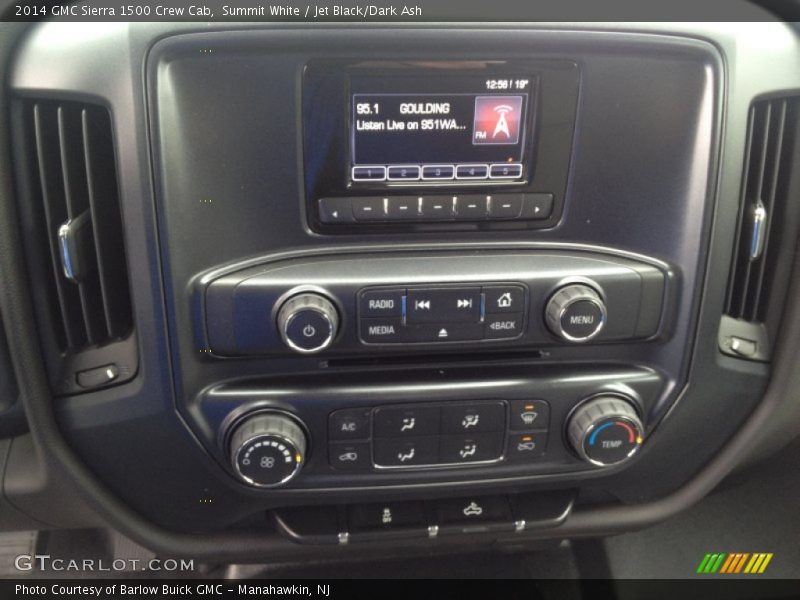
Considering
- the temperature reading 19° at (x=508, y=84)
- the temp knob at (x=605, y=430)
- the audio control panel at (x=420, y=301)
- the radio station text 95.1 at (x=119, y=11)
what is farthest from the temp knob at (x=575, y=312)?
the radio station text 95.1 at (x=119, y=11)

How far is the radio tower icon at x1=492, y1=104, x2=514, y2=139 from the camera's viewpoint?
68cm

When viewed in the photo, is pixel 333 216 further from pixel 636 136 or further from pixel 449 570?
pixel 449 570

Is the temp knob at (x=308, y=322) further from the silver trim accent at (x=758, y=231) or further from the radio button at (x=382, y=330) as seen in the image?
the silver trim accent at (x=758, y=231)

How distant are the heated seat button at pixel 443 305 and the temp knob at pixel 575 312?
0.08 metres

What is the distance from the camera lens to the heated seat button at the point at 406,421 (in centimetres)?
77

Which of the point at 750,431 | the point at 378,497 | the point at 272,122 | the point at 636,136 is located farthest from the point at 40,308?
the point at 750,431

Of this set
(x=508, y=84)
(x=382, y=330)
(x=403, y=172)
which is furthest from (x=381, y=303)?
(x=508, y=84)

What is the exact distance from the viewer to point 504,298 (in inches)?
28.6

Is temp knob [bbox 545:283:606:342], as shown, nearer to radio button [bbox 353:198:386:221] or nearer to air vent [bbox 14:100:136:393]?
radio button [bbox 353:198:386:221]

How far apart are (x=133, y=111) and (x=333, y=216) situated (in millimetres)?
202

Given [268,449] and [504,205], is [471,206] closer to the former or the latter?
[504,205]

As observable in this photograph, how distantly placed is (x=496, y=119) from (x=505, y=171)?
51 mm

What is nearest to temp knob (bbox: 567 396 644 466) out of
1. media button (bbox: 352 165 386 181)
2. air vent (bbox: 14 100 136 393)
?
media button (bbox: 352 165 386 181)

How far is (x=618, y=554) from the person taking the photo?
110 cm
